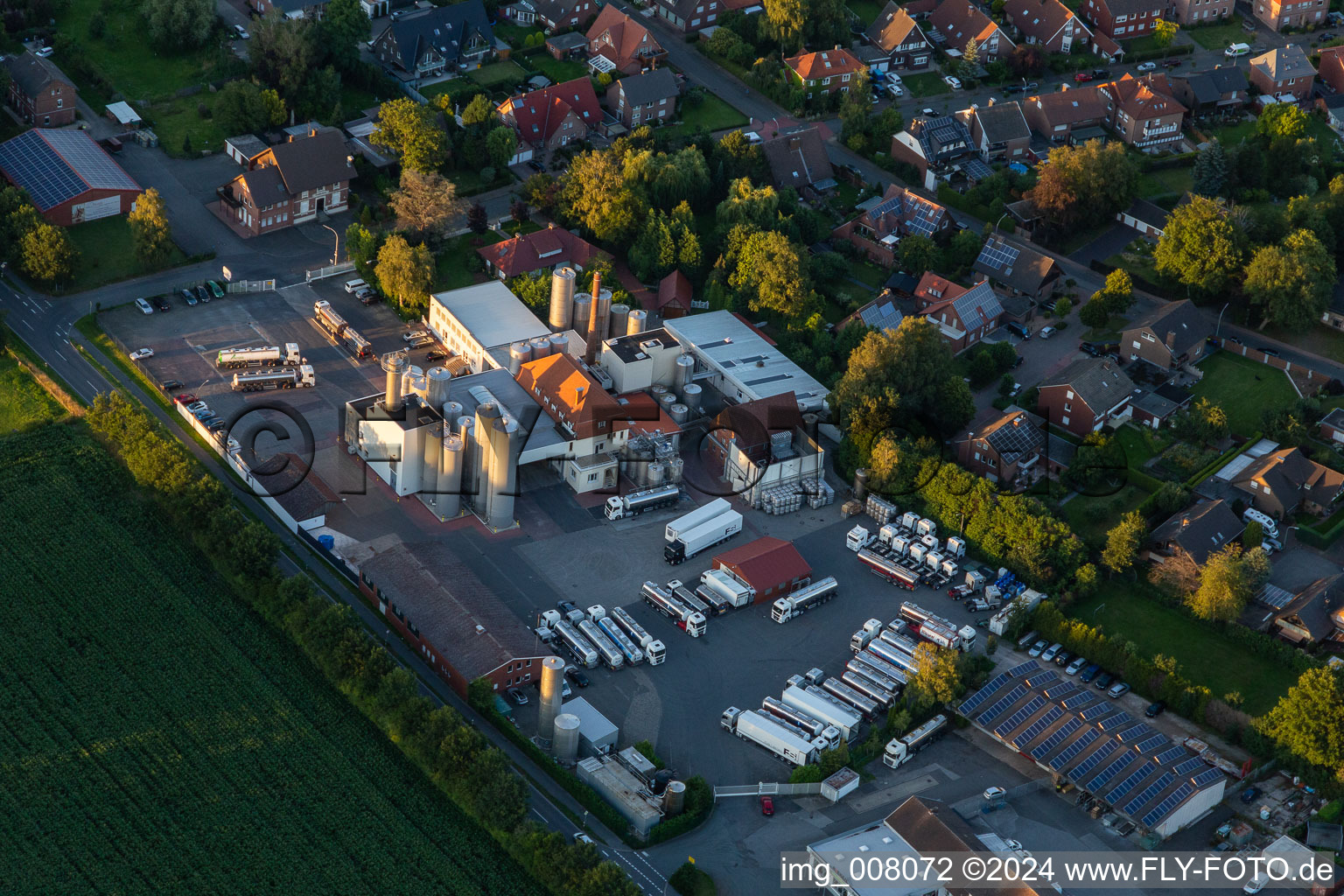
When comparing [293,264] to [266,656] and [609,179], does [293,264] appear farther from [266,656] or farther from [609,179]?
[266,656]

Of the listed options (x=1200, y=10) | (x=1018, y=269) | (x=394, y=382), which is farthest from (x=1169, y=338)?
(x=1200, y=10)

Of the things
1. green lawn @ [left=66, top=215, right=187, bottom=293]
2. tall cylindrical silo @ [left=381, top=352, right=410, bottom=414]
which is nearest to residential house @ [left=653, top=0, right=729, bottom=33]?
green lawn @ [left=66, top=215, right=187, bottom=293]

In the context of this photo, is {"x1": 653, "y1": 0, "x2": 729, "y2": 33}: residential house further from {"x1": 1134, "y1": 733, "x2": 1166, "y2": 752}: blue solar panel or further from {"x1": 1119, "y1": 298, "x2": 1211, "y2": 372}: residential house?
{"x1": 1134, "y1": 733, "x2": 1166, "y2": 752}: blue solar panel

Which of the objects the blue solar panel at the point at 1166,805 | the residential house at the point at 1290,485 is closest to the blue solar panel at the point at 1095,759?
the blue solar panel at the point at 1166,805

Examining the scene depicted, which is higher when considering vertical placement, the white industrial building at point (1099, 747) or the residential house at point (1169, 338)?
the residential house at point (1169, 338)

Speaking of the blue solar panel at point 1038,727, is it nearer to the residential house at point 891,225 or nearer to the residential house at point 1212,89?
the residential house at point 891,225

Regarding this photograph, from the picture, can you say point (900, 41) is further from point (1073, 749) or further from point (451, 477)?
point (1073, 749)
